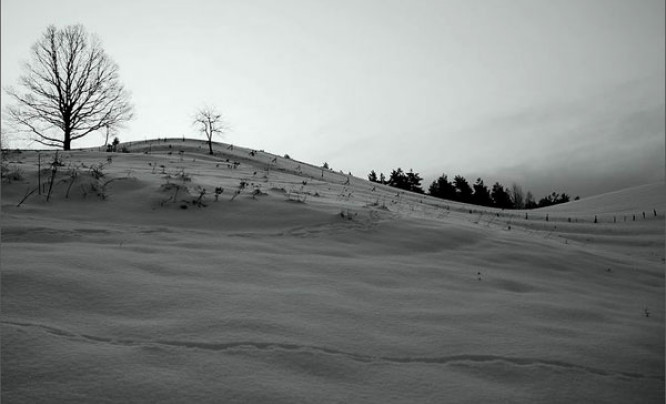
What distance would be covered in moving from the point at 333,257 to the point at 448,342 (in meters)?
1.91

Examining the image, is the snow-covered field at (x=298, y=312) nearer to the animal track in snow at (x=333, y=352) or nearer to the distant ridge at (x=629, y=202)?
the animal track in snow at (x=333, y=352)

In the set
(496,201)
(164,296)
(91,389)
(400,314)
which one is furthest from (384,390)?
(496,201)

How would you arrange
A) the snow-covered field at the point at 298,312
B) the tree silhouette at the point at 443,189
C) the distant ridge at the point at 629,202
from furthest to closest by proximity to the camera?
the tree silhouette at the point at 443,189, the distant ridge at the point at 629,202, the snow-covered field at the point at 298,312

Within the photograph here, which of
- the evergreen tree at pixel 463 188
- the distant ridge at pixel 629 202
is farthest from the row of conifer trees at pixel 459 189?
the distant ridge at pixel 629 202

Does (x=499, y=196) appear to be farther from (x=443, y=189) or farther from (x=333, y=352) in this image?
(x=333, y=352)

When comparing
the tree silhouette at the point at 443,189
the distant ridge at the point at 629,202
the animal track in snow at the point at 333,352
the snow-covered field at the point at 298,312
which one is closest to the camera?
the snow-covered field at the point at 298,312

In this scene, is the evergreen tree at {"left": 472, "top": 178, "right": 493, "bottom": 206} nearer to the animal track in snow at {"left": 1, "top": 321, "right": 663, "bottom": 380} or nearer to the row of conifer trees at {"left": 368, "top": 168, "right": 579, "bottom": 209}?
the row of conifer trees at {"left": 368, "top": 168, "right": 579, "bottom": 209}

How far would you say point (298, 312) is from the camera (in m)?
2.79

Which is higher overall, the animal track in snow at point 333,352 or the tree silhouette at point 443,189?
the tree silhouette at point 443,189

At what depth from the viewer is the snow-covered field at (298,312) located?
6.61 ft

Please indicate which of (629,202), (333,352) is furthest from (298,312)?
(629,202)

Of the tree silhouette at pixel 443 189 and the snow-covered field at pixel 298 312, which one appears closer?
the snow-covered field at pixel 298 312

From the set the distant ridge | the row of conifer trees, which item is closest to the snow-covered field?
the distant ridge

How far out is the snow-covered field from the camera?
79.3 inches
